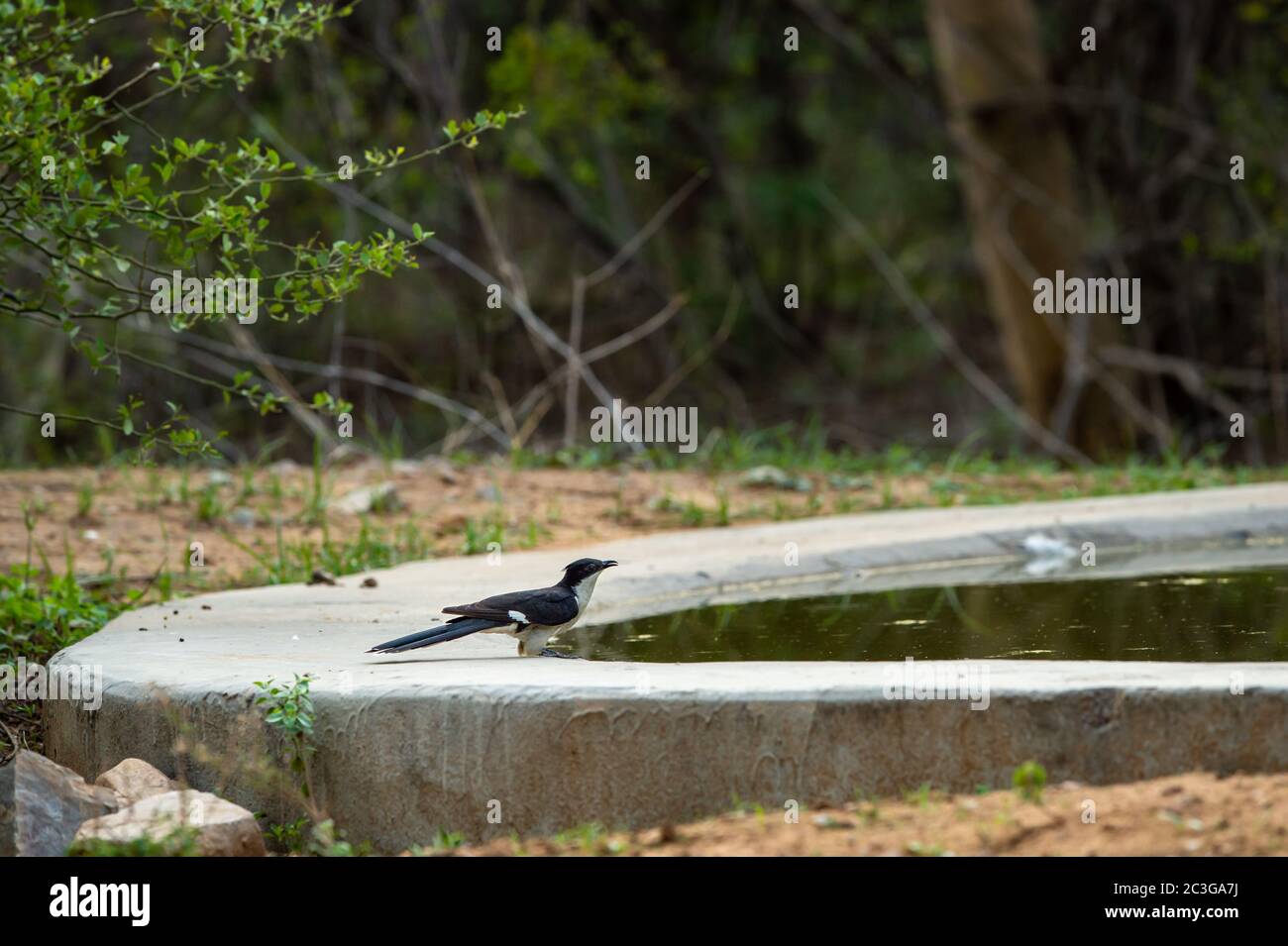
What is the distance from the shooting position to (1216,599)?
535 cm

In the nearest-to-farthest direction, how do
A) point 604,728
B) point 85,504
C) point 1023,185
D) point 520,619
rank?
point 604,728
point 520,619
point 85,504
point 1023,185

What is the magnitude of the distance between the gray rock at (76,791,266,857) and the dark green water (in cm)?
136

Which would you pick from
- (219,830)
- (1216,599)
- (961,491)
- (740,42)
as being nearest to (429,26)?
(961,491)

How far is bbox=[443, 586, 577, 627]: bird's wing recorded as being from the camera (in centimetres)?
441

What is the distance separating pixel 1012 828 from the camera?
3.17 meters

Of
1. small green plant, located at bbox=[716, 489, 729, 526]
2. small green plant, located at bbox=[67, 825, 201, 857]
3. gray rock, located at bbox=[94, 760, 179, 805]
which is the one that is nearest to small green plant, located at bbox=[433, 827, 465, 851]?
small green plant, located at bbox=[67, 825, 201, 857]

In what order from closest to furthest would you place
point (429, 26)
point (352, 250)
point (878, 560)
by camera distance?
1. point (352, 250)
2. point (878, 560)
3. point (429, 26)

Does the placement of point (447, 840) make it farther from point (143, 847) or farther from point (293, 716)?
point (143, 847)

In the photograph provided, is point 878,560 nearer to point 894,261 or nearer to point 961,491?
point 961,491

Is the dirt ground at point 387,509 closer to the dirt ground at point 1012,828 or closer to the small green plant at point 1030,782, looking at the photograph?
the dirt ground at point 1012,828

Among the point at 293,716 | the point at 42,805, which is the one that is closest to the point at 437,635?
the point at 293,716

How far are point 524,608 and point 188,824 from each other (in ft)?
4.01

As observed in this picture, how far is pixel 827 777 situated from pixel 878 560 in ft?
9.19

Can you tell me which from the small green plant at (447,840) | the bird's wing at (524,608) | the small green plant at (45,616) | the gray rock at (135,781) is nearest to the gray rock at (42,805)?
the gray rock at (135,781)
